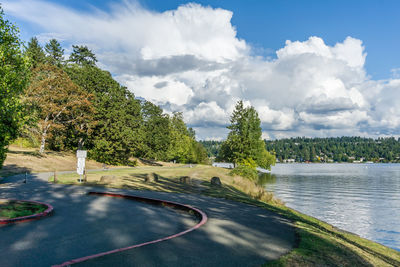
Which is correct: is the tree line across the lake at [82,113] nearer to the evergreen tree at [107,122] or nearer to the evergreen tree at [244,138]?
the evergreen tree at [107,122]

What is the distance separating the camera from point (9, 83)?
1427 centimetres

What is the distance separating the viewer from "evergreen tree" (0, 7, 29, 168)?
13493 mm

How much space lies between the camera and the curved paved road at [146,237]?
660cm

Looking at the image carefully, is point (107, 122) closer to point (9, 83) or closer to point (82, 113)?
point (82, 113)

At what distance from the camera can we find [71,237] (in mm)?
8656

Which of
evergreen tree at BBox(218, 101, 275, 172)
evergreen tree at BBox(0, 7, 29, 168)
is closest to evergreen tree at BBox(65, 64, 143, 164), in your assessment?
evergreen tree at BBox(218, 101, 275, 172)

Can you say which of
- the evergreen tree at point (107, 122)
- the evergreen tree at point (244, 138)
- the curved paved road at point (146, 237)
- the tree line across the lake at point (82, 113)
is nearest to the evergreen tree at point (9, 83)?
the curved paved road at point (146, 237)

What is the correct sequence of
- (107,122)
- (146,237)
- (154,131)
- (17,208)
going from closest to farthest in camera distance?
(146,237) < (17,208) < (107,122) < (154,131)

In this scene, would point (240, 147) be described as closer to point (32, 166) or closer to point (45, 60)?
point (32, 166)

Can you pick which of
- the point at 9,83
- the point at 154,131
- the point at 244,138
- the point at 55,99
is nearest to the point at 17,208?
the point at 9,83

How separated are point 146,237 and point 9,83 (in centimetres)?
1096

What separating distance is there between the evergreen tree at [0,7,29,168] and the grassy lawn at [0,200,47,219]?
232 centimetres

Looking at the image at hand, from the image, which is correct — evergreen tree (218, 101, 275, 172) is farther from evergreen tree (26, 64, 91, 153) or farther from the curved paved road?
the curved paved road

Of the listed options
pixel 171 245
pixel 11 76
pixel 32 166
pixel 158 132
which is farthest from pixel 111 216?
pixel 158 132
